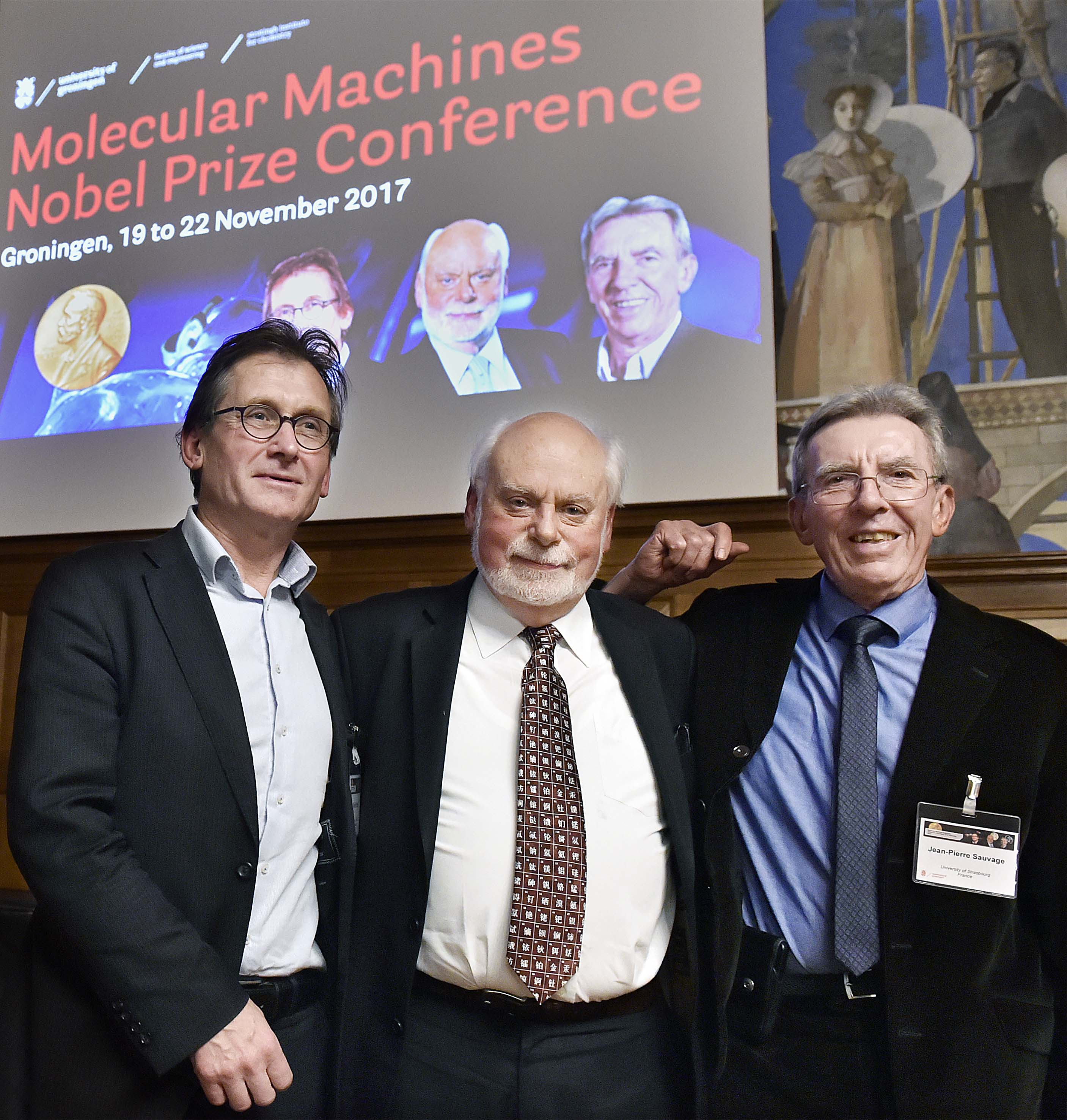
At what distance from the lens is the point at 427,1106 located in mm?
1595

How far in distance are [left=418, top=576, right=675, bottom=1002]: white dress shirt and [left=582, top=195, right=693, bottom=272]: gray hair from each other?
2.28 meters

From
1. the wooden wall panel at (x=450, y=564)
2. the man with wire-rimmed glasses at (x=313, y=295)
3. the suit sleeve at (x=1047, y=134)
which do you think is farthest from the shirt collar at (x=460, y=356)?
the suit sleeve at (x=1047, y=134)

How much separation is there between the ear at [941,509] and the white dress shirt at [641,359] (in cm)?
187

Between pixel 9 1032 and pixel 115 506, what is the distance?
296 cm

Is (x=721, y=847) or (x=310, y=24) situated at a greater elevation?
(x=310, y=24)

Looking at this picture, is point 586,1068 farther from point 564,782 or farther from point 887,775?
point 887,775

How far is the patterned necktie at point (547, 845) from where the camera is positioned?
5.17 ft

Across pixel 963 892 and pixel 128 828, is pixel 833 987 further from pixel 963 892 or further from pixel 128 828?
pixel 128 828

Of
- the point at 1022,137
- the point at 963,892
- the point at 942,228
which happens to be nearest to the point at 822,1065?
the point at 963,892

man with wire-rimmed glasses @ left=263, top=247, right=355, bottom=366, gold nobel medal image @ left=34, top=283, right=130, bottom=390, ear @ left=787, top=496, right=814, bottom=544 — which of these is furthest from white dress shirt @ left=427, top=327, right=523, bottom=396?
A: ear @ left=787, top=496, right=814, bottom=544

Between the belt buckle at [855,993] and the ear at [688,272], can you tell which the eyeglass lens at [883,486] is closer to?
the belt buckle at [855,993]

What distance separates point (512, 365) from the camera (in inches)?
147

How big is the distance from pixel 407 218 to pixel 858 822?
3182 millimetres

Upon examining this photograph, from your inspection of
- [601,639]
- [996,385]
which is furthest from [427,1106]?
[996,385]
